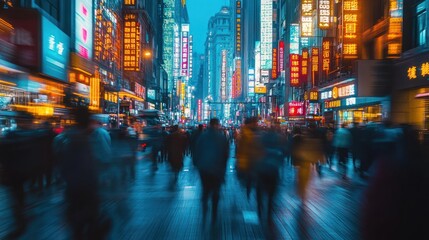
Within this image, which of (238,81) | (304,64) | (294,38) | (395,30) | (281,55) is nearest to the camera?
(395,30)

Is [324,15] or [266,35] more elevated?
[266,35]

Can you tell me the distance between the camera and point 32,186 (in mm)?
13531

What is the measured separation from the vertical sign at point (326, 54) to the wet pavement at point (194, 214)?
2917 centimetres

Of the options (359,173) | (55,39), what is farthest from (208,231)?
(55,39)

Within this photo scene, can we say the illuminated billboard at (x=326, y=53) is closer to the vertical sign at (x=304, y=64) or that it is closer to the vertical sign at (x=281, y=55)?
the vertical sign at (x=304, y=64)

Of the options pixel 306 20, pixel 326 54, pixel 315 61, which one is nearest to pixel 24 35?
pixel 326 54

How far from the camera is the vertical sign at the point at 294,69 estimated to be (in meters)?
56.3

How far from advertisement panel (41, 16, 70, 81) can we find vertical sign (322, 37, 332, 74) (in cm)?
2150

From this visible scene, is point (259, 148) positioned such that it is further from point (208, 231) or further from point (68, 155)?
point (68, 155)

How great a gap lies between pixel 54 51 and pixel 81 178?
2781cm

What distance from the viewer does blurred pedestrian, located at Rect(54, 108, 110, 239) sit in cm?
556

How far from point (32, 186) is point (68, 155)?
28.8 feet

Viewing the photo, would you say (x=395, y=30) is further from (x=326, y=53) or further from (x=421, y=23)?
(x=326, y=53)

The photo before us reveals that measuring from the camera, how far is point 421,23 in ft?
78.9
